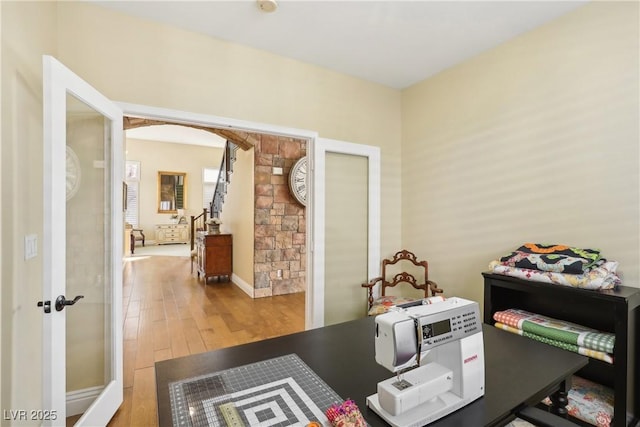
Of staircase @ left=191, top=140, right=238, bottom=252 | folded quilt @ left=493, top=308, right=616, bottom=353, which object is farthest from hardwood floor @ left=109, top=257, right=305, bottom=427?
folded quilt @ left=493, top=308, right=616, bottom=353

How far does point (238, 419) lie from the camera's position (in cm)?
85

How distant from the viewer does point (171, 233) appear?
980 cm

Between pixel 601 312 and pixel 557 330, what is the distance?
38 cm

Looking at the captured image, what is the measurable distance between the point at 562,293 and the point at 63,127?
2853 millimetres

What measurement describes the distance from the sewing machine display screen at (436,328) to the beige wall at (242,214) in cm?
388

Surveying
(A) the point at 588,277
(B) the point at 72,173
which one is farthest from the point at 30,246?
(A) the point at 588,277

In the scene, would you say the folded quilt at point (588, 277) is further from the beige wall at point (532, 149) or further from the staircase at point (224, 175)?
the staircase at point (224, 175)

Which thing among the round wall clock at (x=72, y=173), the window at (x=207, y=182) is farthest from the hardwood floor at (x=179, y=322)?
the window at (x=207, y=182)

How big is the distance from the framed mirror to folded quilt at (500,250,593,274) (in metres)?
9.64

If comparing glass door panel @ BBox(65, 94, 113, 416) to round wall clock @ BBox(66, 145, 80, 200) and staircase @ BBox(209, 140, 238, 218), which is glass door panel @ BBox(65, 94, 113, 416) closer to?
round wall clock @ BBox(66, 145, 80, 200)

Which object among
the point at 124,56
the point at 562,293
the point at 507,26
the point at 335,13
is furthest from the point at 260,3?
the point at 562,293

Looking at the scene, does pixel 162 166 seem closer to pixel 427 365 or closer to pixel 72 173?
pixel 72 173

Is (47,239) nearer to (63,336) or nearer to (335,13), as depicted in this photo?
(63,336)

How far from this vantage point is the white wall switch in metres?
1.53
